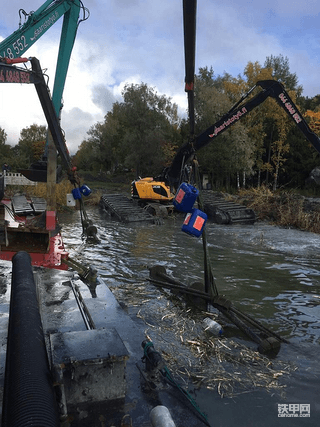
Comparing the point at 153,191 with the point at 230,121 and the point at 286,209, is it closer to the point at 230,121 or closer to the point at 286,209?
the point at 286,209

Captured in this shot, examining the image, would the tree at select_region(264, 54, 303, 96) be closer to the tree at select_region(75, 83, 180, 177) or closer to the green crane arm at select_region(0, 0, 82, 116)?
the tree at select_region(75, 83, 180, 177)

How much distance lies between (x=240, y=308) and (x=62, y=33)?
1039cm

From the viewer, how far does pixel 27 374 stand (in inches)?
97.3

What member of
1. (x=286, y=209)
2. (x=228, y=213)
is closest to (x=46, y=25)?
(x=228, y=213)

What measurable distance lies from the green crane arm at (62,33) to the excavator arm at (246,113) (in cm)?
432

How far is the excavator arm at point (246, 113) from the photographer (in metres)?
11.0

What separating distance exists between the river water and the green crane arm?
5415 millimetres

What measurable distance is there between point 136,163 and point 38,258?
1199 inches

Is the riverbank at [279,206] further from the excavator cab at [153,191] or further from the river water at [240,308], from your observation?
the excavator cab at [153,191]

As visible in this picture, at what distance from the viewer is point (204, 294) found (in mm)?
5863

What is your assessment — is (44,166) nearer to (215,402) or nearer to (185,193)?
(185,193)

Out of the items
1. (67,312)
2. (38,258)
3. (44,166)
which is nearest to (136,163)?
(44,166)

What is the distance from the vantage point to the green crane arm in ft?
31.8

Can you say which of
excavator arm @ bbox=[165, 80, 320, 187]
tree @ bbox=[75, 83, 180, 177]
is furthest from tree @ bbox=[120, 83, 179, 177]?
excavator arm @ bbox=[165, 80, 320, 187]
